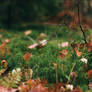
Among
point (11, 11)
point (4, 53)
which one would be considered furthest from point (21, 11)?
point (4, 53)

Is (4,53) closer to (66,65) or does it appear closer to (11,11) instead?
(66,65)

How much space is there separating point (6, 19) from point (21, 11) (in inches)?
18.7

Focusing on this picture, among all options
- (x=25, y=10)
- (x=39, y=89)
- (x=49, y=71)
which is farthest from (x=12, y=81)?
(x=25, y=10)

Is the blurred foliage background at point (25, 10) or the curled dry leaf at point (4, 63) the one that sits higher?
the blurred foliage background at point (25, 10)

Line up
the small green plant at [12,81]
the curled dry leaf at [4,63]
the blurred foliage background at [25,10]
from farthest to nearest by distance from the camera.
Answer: the blurred foliage background at [25,10] < the curled dry leaf at [4,63] < the small green plant at [12,81]

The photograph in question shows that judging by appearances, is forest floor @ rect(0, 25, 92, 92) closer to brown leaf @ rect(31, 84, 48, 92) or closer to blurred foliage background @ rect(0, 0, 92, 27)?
brown leaf @ rect(31, 84, 48, 92)

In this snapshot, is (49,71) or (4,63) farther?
(4,63)

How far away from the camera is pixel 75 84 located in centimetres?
147

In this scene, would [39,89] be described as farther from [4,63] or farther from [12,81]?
[4,63]

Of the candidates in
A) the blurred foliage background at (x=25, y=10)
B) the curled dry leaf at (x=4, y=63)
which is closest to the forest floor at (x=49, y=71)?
the curled dry leaf at (x=4, y=63)

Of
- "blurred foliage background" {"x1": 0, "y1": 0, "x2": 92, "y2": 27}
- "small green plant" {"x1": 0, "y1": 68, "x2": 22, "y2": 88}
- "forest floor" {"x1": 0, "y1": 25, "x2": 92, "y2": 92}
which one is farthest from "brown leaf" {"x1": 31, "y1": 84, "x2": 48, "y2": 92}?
"blurred foliage background" {"x1": 0, "y1": 0, "x2": 92, "y2": 27}

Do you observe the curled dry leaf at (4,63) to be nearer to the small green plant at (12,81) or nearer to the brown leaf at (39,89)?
the small green plant at (12,81)

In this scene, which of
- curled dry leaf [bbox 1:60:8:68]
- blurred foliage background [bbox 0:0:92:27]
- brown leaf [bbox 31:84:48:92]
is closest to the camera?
brown leaf [bbox 31:84:48:92]

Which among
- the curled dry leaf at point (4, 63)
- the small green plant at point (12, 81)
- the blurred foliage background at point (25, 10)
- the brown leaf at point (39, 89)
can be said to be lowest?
the brown leaf at point (39, 89)
